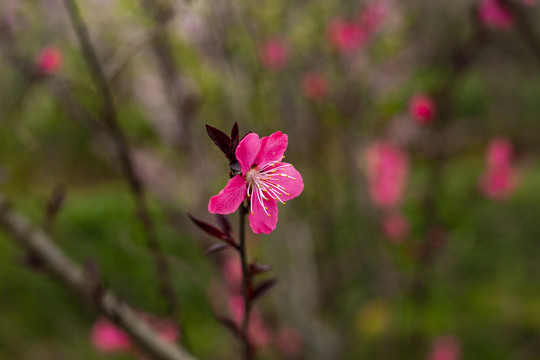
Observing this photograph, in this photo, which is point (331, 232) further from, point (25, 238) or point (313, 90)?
point (25, 238)

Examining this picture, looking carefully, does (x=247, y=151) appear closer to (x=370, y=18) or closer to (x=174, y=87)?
(x=174, y=87)

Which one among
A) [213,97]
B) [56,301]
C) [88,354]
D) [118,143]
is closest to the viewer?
[118,143]

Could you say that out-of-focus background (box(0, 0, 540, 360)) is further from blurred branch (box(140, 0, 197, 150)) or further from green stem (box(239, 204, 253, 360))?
green stem (box(239, 204, 253, 360))

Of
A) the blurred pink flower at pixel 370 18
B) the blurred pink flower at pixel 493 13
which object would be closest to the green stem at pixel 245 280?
the blurred pink flower at pixel 493 13

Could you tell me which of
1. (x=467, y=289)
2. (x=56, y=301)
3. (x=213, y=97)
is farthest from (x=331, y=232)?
(x=56, y=301)

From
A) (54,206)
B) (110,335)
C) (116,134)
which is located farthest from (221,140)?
(110,335)

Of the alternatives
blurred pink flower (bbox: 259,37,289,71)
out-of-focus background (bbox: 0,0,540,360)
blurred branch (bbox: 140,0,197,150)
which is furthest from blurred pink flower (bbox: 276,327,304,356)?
blurred pink flower (bbox: 259,37,289,71)
